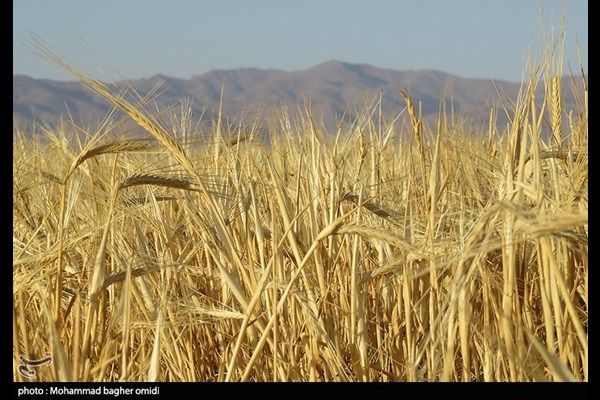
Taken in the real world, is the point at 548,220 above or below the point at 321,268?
above

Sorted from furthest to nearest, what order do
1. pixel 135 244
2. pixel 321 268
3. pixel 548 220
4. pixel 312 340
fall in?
pixel 135 244 < pixel 321 268 < pixel 312 340 < pixel 548 220

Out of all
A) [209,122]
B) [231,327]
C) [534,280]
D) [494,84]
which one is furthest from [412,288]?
[209,122]

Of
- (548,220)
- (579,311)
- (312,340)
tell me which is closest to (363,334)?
(312,340)

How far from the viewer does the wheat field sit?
1.36 meters

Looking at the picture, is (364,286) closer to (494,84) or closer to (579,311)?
(579,311)

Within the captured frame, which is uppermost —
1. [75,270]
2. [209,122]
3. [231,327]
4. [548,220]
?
[209,122]

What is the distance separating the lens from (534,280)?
1754 mm

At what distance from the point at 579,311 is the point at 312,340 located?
60cm

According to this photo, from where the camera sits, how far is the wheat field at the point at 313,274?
1356 mm

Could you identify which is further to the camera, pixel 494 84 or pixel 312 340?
pixel 494 84

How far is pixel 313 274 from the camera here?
1735mm

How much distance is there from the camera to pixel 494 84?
1950 mm

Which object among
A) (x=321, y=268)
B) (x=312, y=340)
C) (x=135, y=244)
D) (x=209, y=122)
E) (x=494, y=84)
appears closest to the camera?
(x=312, y=340)
